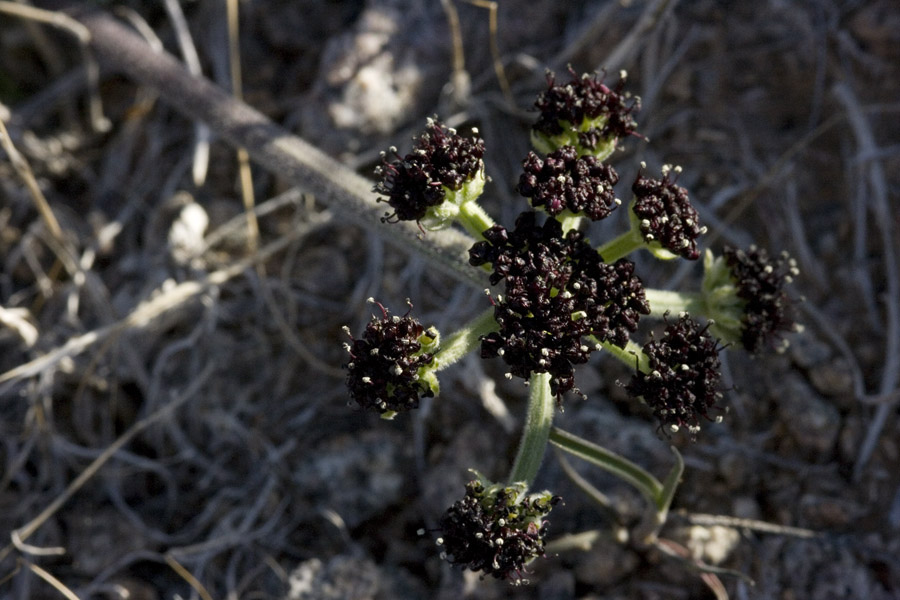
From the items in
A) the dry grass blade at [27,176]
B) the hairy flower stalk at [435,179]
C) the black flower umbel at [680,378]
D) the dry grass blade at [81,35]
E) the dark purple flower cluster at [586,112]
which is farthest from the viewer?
the dry grass blade at [81,35]

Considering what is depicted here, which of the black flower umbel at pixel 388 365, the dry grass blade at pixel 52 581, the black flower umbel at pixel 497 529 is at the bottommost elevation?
the dry grass blade at pixel 52 581

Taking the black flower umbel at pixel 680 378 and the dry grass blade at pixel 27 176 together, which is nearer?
the black flower umbel at pixel 680 378

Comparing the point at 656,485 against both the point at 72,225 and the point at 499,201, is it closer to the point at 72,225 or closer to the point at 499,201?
the point at 499,201

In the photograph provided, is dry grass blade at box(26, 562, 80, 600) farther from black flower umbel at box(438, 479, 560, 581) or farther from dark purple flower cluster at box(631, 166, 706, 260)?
dark purple flower cluster at box(631, 166, 706, 260)

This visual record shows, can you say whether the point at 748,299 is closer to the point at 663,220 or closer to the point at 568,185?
the point at 663,220

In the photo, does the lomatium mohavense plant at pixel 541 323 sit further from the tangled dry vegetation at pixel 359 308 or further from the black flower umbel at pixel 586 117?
the tangled dry vegetation at pixel 359 308

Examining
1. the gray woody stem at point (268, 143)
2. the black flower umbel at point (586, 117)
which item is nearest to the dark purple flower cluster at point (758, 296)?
the black flower umbel at point (586, 117)
